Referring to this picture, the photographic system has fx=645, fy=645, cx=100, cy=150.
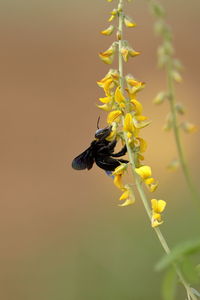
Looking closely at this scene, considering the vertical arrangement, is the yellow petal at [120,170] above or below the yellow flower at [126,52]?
below

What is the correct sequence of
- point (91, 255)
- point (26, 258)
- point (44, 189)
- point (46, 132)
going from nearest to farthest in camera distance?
point (91, 255) < point (26, 258) < point (44, 189) < point (46, 132)

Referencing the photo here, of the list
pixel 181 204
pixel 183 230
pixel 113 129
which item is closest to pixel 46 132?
pixel 181 204

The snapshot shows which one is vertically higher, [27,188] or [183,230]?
[27,188]

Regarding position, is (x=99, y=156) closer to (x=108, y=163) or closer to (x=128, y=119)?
(x=108, y=163)

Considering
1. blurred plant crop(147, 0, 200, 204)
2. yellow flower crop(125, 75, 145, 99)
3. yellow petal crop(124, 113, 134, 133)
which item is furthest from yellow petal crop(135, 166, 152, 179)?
blurred plant crop(147, 0, 200, 204)

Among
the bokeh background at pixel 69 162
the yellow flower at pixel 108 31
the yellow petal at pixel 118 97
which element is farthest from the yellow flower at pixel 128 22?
the bokeh background at pixel 69 162

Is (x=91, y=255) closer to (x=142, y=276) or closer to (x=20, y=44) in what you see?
(x=142, y=276)

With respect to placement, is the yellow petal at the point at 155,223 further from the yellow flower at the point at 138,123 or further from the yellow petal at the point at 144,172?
the yellow flower at the point at 138,123
